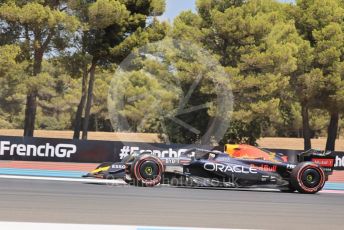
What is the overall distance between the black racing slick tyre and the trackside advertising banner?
32.2 ft

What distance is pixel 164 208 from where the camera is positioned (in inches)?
355

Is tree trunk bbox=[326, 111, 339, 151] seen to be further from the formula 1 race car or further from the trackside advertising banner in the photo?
the formula 1 race car

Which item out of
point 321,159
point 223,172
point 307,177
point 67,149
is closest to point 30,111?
point 67,149

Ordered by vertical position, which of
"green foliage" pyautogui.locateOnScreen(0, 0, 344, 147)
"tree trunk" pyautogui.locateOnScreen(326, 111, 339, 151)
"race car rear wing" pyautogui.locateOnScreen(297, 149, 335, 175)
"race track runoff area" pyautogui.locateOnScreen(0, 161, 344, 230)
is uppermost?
"green foliage" pyautogui.locateOnScreen(0, 0, 344, 147)

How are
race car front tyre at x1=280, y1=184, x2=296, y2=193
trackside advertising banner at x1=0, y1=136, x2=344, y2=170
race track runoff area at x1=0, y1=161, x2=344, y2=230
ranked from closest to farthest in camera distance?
race track runoff area at x1=0, y1=161, x2=344, y2=230
race car front tyre at x1=280, y1=184, x2=296, y2=193
trackside advertising banner at x1=0, y1=136, x2=344, y2=170

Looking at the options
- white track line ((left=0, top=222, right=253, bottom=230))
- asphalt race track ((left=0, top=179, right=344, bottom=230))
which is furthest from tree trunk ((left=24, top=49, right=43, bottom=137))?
white track line ((left=0, top=222, right=253, bottom=230))

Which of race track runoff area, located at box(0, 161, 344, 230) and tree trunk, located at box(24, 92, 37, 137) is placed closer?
race track runoff area, located at box(0, 161, 344, 230)

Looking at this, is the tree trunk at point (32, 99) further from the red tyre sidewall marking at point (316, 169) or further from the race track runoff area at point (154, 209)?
the race track runoff area at point (154, 209)

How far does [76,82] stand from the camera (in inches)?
2466

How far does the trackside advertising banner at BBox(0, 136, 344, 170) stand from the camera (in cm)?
2253

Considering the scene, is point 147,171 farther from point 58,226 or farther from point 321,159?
point 58,226

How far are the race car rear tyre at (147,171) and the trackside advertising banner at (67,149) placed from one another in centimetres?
937

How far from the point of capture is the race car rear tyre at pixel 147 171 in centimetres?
1329

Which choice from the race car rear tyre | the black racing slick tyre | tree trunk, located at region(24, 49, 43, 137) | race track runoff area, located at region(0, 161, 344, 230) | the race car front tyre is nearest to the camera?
race track runoff area, located at region(0, 161, 344, 230)
